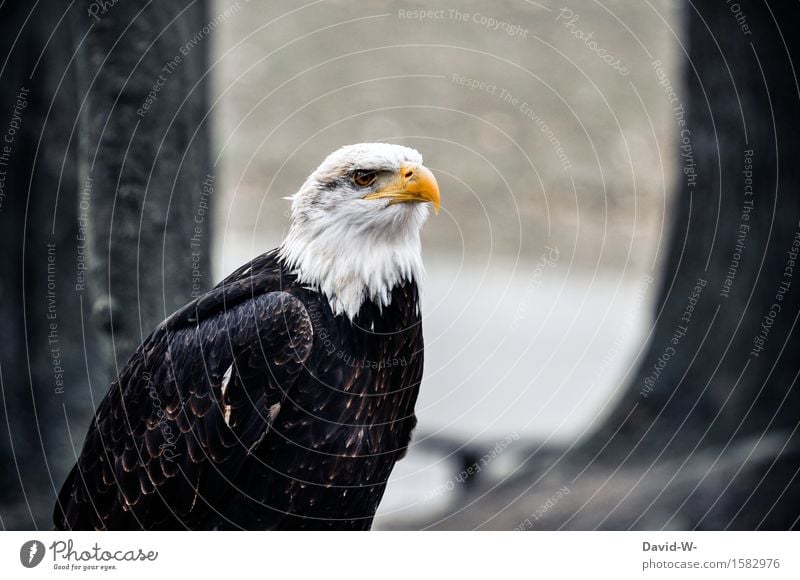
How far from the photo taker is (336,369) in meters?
2.12

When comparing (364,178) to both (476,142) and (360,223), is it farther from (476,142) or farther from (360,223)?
(476,142)

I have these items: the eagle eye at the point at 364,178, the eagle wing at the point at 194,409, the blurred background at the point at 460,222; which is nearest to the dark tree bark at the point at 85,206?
the blurred background at the point at 460,222

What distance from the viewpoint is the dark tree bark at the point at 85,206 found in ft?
8.16

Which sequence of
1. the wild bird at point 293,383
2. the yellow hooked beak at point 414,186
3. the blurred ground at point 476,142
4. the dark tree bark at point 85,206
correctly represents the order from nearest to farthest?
1. the yellow hooked beak at point 414,186
2. the wild bird at point 293,383
3. the dark tree bark at point 85,206
4. the blurred ground at point 476,142

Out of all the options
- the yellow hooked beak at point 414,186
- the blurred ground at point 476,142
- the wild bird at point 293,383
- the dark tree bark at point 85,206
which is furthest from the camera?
the blurred ground at point 476,142

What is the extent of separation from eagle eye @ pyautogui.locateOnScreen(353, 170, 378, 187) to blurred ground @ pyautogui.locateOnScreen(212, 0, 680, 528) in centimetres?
74

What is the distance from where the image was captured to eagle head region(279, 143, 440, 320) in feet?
6.56

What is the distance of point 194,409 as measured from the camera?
2143 mm

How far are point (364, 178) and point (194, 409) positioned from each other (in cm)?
68

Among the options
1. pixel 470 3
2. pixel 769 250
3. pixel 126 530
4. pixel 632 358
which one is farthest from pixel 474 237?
pixel 126 530
